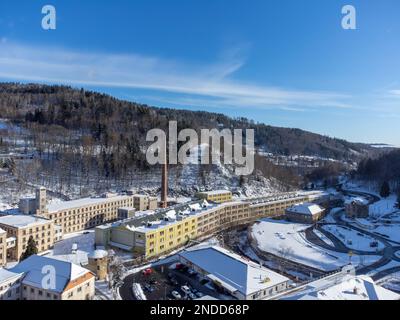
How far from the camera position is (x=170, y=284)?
15914 mm

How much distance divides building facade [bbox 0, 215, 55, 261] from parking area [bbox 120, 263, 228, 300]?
270 inches

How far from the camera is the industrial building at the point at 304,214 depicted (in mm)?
31328

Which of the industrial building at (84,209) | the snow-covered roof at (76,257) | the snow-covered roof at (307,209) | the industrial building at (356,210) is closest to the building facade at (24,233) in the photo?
the snow-covered roof at (76,257)

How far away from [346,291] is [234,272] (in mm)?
4895

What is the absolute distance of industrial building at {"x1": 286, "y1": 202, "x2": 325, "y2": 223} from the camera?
103 feet

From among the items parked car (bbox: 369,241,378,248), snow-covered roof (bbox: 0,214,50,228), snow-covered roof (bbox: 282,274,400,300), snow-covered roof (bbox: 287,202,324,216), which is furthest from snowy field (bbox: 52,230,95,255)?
parked car (bbox: 369,241,378,248)

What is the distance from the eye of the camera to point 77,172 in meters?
38.7

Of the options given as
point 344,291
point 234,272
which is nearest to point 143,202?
point 234,272

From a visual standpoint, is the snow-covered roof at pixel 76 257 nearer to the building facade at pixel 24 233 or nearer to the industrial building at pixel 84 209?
the building facade at pixel 24 233

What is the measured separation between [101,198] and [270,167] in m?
30.3

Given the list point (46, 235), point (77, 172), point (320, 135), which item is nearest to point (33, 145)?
point (77, 172)

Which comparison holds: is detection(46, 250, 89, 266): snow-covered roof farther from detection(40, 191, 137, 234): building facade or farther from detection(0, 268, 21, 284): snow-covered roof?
detection(40, 191, 137, 234): building facade

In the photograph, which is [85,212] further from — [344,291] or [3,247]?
[344,291]
